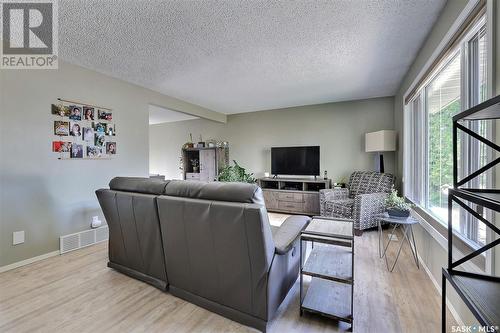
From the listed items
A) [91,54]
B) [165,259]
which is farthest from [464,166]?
[91,54]

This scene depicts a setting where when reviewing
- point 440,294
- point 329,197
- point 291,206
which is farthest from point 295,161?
point 440,294

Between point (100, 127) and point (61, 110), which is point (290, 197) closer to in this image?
point (100, 127)

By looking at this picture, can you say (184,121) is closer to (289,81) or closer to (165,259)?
(289,81)

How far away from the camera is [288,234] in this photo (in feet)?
5.80

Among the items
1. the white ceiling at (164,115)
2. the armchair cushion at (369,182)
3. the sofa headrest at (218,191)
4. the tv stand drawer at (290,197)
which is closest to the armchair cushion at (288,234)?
the sofa headrest at (218,191)

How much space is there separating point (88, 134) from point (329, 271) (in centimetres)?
340

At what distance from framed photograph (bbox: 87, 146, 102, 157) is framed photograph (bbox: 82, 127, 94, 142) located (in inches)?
4.4

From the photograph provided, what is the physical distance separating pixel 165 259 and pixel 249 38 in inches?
89.9

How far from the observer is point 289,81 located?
358 cm

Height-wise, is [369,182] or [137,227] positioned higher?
[369,182]

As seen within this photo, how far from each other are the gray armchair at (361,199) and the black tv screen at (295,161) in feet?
2.79

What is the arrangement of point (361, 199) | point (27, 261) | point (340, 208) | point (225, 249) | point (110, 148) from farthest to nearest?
point (340, 208)
point (361, 199)
point (110, 148)
point (27, 261)
point (225, 249)

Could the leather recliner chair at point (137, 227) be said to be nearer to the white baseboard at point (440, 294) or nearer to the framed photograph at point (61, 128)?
the framed photograph at point (61, 128)

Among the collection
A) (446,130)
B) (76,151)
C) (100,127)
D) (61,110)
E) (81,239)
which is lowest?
(81,239)
